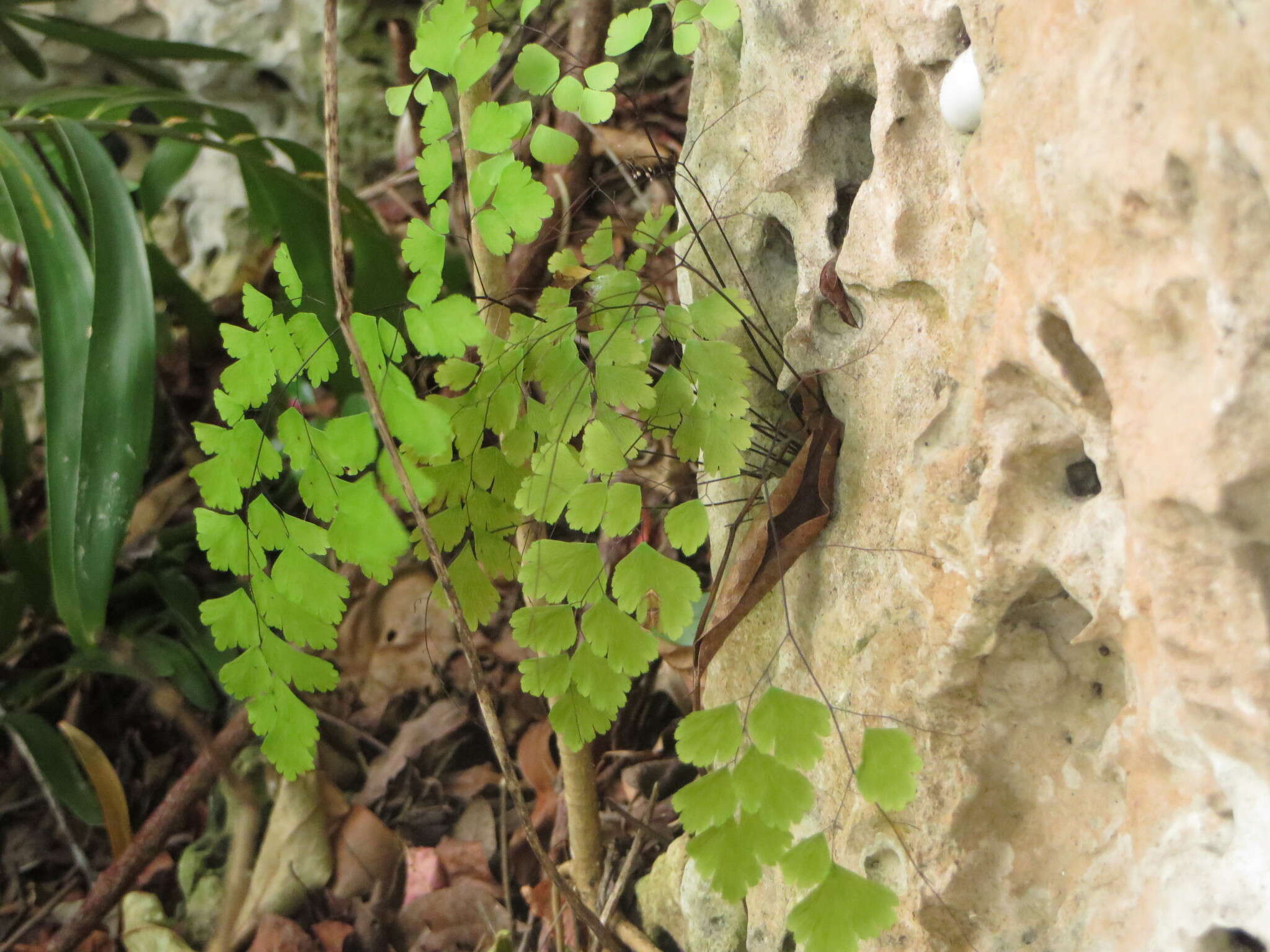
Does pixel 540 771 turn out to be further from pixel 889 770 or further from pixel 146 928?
pixel 889 770

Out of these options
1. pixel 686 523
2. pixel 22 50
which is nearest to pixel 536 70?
pixel 686 523

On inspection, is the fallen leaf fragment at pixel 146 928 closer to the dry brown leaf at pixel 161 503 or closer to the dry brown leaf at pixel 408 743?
the dry brown leaf at pixel 408 743

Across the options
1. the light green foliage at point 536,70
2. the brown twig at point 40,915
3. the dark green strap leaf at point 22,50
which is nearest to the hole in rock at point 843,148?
the light green foliage at point 536,70

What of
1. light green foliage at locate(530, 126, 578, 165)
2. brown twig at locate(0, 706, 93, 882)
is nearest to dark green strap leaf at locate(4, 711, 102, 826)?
brown twig at locate(0, 706, 93, 882)

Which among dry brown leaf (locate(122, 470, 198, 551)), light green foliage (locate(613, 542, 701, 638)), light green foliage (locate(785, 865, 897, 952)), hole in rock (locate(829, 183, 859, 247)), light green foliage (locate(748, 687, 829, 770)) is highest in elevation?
hole in rock (locate(829, 183, 859, 247))

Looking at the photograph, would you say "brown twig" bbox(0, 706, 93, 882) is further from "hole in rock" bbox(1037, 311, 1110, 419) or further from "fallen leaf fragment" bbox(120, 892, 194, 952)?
"hole in rock" bbox(1037, 311, 1110, 419)
